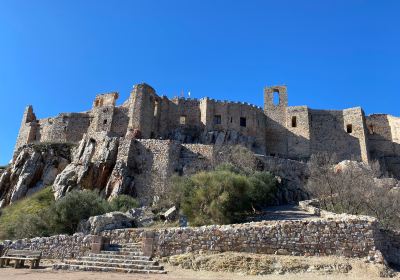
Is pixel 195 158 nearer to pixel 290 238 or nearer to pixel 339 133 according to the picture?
pixel 290 238

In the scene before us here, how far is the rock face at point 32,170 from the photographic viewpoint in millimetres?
37562

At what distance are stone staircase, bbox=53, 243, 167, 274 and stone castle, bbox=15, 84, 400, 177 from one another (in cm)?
2768

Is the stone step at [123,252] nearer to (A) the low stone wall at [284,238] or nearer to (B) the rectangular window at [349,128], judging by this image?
(A) the low stone wall at [284,238]

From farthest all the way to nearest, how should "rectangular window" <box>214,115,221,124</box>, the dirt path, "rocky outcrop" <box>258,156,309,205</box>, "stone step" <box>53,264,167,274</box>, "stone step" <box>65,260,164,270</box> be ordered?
"rectangular window" <box>214,115,221,124</box> → "rocky outcrop" <box>258,156,309,205</box> → "stone step" <box>65,260,164,270</box> → "stone step" <box>53,264,167,274</box> → the dirt path

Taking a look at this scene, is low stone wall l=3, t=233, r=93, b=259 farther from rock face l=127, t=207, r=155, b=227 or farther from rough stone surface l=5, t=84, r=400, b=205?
rough stone surface l=5, t=84, r=400, b=205

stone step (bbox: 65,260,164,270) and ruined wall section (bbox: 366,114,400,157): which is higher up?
ruined wall section (bbox: 366,114,400,157)

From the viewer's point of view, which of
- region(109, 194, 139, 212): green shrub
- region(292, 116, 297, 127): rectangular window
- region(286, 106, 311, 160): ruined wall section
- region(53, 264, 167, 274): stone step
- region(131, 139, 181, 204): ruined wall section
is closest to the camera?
region(53, 264, 167, 274): stone step

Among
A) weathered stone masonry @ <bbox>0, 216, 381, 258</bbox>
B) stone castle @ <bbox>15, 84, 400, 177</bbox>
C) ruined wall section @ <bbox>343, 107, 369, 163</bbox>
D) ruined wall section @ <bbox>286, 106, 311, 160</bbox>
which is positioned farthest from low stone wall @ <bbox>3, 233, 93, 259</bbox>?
ruined wall section @ <bbox>343, 107, 369, 163</bbox>

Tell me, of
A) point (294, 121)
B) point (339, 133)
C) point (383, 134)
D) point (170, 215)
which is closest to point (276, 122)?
point (294, 121)

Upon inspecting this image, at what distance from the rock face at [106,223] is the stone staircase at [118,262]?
240 cm

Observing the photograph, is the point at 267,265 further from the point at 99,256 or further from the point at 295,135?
the point at 295,135

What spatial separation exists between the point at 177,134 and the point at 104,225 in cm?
2722

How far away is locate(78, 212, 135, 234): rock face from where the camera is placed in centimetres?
1773

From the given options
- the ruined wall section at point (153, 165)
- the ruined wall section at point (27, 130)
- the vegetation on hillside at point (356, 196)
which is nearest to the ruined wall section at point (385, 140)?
the vegetation on hillside at point (356, 196)
